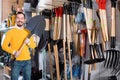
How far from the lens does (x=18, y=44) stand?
7.30 ft

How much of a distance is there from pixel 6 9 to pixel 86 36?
256 centimetres

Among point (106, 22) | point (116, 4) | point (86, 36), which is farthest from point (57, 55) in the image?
point (116, 4)

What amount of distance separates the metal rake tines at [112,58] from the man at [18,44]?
2.68ft


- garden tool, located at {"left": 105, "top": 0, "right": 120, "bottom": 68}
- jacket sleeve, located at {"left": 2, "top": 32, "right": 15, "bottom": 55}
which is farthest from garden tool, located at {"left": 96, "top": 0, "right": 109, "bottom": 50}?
jacket sleeve, located at {"left": 2, "top": 32, "right": 15, "bottom": 55}

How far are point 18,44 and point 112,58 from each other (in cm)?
98

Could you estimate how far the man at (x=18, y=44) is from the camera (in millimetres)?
2186

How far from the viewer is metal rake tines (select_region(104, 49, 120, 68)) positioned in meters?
2.08

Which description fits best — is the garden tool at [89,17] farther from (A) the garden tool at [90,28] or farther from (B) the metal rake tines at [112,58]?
(B) the metal rake tines at [112,58]

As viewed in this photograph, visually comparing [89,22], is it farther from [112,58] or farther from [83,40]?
[112,58]

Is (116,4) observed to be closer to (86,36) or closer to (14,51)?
(86,36)

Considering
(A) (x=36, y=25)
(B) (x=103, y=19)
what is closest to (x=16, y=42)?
(A) (x=36, y=25)

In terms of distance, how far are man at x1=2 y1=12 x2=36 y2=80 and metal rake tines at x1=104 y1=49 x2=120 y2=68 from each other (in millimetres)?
816

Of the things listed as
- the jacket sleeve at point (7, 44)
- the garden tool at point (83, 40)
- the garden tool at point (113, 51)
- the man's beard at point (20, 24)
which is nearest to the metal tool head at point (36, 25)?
the man's beard at point (20, 24)

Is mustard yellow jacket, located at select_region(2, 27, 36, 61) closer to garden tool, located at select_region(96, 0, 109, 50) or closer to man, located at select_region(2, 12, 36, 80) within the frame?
man, located at select_region(2, 12, 36, 80)
